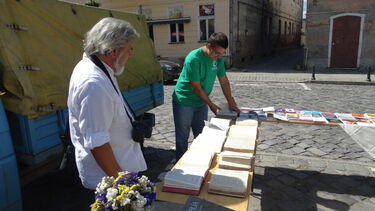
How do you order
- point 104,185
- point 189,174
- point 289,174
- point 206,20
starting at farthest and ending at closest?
point 206,20 < point 289,174 < point 189,174 < point 104,185

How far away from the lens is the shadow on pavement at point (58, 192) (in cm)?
364

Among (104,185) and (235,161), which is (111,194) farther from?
(235,161)

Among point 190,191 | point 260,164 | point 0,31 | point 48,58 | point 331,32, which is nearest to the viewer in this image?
point 190,191

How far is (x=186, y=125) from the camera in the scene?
3.89 m

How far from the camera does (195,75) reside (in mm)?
3578

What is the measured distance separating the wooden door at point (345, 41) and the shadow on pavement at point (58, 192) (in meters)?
15.8

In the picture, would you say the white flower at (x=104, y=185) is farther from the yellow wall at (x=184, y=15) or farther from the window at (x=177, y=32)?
the window at (x=177, y=32)

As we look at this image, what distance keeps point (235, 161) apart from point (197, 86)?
1260 millimetres

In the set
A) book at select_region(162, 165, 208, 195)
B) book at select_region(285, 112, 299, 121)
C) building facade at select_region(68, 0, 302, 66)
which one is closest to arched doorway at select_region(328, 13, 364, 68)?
building facade at select_region(68, 0, 302, 66)

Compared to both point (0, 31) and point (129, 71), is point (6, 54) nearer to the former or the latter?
point (0, 31)

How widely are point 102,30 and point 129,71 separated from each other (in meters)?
2.97

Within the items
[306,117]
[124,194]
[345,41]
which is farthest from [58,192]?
[345,41]

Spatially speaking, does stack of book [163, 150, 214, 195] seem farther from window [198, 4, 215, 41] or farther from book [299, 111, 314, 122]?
window [198, 4, 215, 41]

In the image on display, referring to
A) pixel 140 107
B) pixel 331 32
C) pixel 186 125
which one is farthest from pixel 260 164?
pixel 331 32
